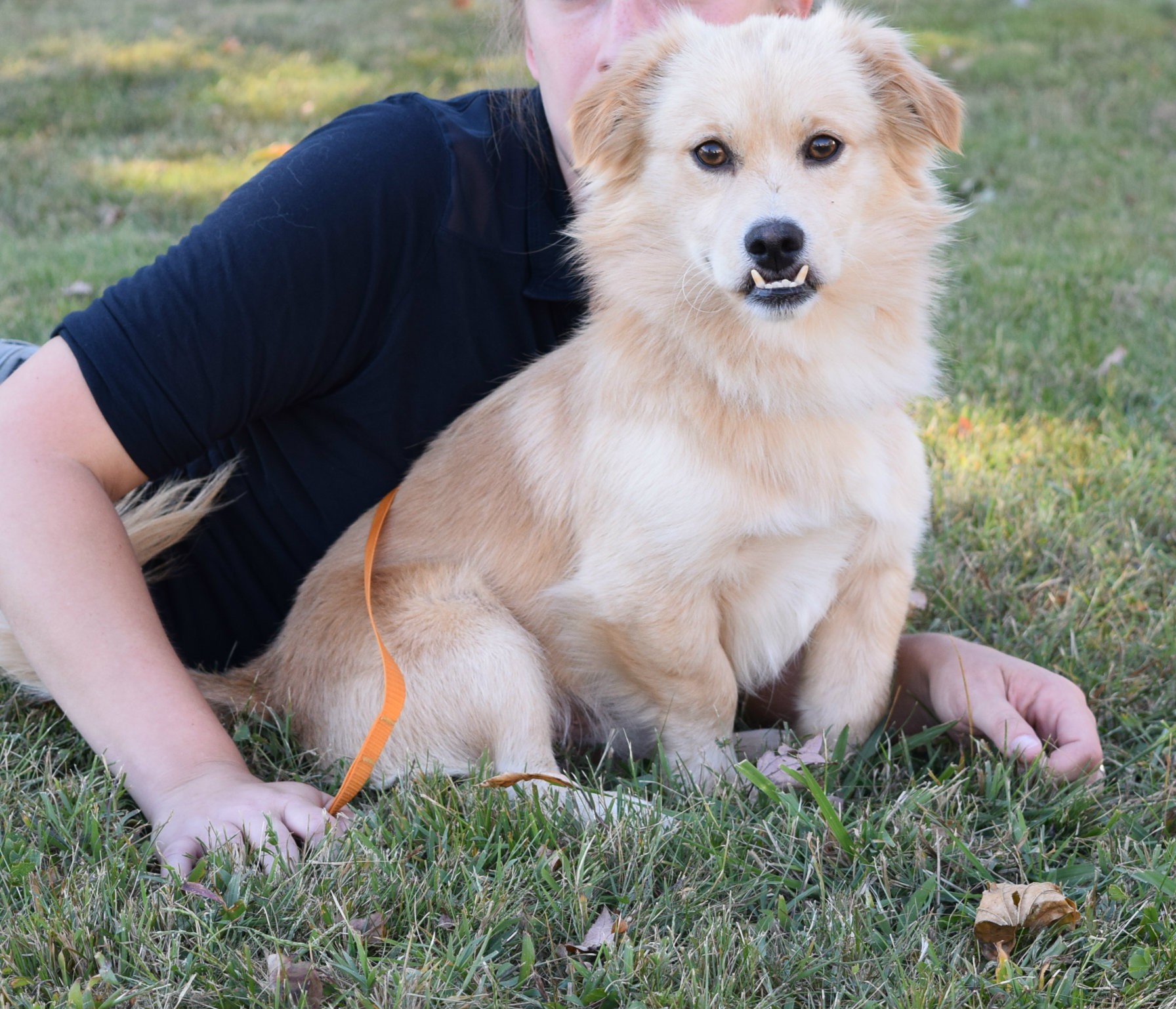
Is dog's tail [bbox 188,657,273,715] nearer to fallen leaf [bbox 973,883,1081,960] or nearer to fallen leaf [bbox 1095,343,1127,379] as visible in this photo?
fallen leaf [bbox 973,883,1081,960]

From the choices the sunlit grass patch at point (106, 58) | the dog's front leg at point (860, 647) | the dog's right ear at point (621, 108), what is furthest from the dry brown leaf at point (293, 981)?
the sunlit grass patch at point (106, 58)

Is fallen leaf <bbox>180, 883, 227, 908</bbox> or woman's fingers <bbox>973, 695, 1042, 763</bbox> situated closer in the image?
fallen leaf <bbox>180, 883, 227, 908</bbox>

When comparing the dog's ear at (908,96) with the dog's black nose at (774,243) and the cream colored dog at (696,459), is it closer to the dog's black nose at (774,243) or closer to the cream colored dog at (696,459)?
the cream colored dog at (696,459)

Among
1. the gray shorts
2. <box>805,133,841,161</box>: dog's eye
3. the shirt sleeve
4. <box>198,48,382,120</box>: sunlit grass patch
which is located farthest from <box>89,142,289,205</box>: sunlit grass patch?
<box>805,133,841,161</box>: dog's eye

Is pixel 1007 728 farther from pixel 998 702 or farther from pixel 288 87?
pixel 288 87

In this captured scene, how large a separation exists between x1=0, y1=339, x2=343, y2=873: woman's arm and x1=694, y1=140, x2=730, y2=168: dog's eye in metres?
1.07

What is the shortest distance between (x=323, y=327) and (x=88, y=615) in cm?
64

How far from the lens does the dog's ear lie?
1.95 meters

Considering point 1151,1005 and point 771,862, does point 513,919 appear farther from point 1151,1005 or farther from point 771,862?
point 1151,1005

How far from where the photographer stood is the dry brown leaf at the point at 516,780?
181 cm

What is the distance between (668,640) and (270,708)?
765 millimetres

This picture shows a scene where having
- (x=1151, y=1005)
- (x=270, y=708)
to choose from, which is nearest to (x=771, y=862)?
(x=1151, y=1005)

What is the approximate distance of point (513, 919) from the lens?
1557mm

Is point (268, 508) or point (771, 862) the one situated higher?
point (268, 508)
